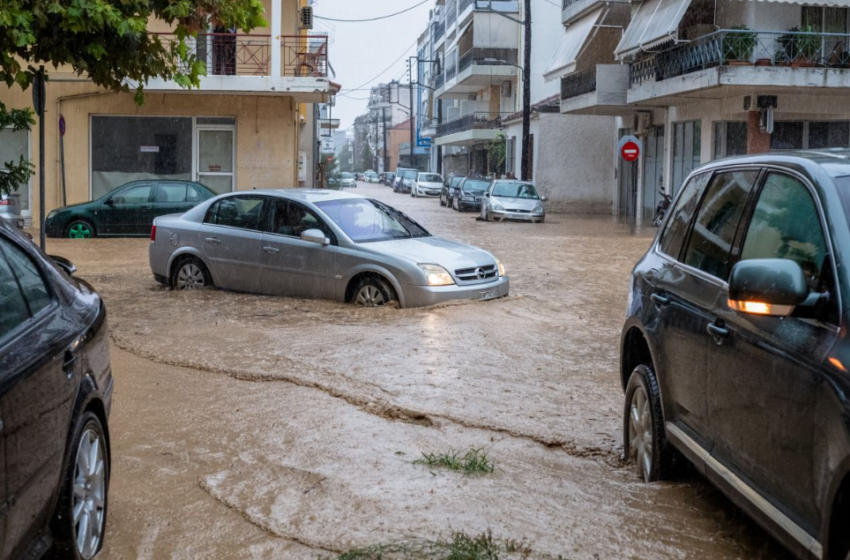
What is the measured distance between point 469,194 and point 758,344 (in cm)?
3872

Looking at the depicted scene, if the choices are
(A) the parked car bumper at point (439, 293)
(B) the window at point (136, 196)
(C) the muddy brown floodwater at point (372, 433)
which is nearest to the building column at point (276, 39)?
(B) the window at point (136, 196)

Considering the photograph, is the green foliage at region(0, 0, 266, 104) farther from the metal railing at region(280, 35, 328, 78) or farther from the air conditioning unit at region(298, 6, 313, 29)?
the air conditioning unit at region(298, 6, 313, 29)

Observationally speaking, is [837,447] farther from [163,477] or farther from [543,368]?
[543,368]

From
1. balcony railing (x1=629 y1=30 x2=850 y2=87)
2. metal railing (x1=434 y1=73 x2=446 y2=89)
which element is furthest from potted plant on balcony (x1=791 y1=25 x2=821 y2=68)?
metal railing (x1=434 y1=73 x2=446 y2=89)

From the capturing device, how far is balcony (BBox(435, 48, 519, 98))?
55.0 m

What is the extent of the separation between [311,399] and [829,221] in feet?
16.0

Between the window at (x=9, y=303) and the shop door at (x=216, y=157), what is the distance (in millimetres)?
24569

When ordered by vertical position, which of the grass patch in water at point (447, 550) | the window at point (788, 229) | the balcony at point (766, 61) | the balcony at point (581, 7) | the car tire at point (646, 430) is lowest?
the grass patch in water at point (447, 550)

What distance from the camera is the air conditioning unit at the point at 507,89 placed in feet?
187

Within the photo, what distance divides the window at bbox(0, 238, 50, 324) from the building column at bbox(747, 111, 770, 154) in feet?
77.9

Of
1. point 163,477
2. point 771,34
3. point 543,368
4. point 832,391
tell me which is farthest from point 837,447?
point 771,34

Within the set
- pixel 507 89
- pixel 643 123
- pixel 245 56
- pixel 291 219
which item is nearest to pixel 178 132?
pixel 245 56

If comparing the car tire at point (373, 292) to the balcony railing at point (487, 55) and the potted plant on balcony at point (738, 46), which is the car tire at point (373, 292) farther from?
the balcony railing at point (487, 55)

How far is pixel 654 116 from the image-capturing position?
34.7 meters
